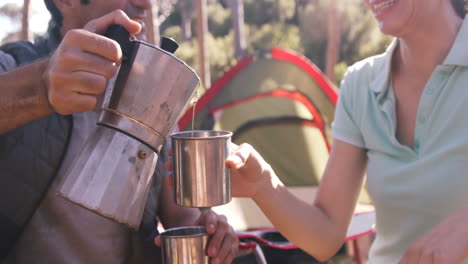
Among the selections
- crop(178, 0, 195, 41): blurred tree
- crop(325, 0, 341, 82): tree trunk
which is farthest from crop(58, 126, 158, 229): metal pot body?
crop(178, 0, 195, 41): blurred tree

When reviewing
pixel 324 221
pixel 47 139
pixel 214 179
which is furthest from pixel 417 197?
pixel 47 139

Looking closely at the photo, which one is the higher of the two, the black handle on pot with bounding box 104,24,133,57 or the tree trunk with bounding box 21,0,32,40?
the black handle on pot with bounding box 104,24,133,57

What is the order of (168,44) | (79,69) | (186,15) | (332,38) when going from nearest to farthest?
(79,69) < (168,44) < (332,38) < (186,15)

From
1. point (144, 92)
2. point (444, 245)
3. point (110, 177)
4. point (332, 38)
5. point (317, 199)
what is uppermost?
point (144, 92)

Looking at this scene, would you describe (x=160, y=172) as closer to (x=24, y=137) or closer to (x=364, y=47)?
(x=24, y=137)

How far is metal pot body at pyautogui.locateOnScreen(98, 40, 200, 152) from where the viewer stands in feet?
2.96

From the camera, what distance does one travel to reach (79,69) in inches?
32.6

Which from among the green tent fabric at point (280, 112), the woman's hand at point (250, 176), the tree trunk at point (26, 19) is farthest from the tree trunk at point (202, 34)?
the woman's hand at point (250, 176)

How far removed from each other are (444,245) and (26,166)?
98 cm

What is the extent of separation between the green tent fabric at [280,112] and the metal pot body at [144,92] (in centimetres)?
248

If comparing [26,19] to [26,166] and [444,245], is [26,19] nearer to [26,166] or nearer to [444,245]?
[26,166]

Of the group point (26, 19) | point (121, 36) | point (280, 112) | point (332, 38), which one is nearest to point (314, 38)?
point (332, 38)

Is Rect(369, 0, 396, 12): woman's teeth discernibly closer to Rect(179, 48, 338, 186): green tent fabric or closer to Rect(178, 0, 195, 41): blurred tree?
Rect(179, 48, 338, 186): green tent fabric

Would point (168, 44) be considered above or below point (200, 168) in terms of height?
above
